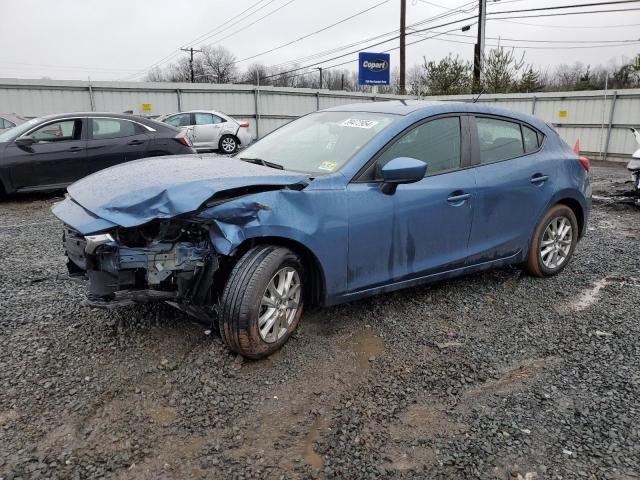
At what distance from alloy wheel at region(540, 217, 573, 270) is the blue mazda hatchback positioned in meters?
0.07

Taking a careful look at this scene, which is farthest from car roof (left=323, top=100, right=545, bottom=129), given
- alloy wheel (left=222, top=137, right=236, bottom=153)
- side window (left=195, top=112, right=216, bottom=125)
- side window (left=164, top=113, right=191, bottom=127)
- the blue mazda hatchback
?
alloy wheel (left=222, top=137, right=236, bottom=153)

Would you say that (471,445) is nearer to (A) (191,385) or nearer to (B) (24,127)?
(A) (191,385)

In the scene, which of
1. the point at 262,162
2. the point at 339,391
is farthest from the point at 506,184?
the point at 339,391

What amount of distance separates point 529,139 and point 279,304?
286 centimetres

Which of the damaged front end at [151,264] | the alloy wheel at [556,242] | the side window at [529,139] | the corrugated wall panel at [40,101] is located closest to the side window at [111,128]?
the damaged front end at [151,264]

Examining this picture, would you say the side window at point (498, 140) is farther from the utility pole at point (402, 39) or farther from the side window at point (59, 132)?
the utility pole at point (402, 39)

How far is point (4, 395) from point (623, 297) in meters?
4.60

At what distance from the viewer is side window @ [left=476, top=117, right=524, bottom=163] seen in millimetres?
4211

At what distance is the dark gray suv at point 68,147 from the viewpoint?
324 inches

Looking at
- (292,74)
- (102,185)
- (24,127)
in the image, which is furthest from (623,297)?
(292,74)

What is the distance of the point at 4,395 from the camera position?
275cm

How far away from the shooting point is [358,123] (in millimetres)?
3910

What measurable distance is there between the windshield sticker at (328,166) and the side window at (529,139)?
2005mm

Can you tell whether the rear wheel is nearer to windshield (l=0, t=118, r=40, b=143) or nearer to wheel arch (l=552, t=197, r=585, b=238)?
windshield (l=0, t=118, r=40, b=143)
